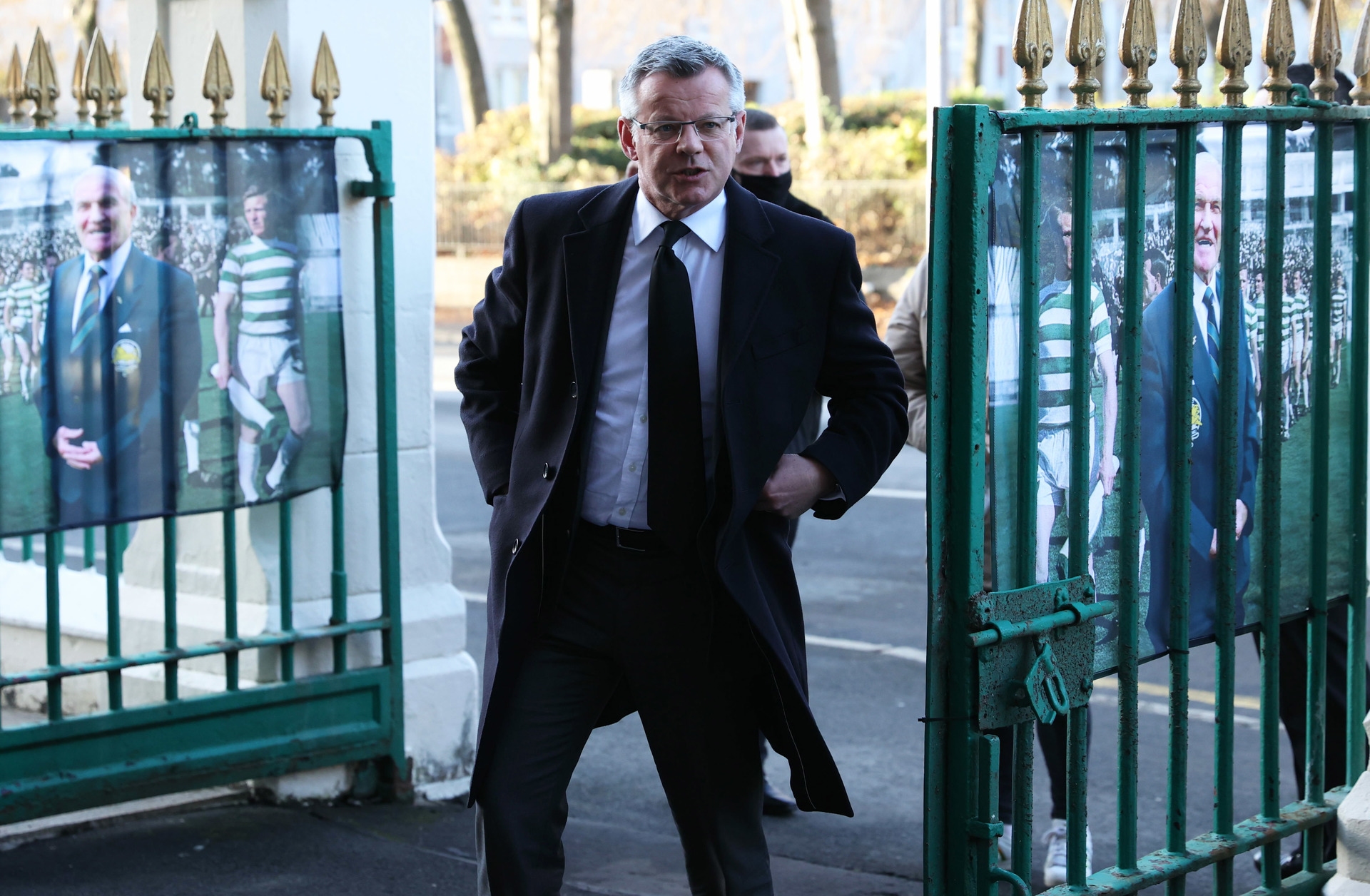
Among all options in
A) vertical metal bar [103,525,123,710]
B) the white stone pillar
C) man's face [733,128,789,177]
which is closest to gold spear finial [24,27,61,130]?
vertical metal bar [103,525,123,710]

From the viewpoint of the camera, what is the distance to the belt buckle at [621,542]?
3.15 metres

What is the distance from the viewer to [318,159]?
4.75 meters

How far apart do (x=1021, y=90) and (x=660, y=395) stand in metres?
0.83

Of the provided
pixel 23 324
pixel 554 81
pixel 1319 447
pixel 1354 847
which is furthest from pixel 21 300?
pixel 554 81

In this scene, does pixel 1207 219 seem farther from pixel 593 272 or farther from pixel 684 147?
pixel 593 272

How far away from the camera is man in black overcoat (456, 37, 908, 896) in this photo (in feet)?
10.2

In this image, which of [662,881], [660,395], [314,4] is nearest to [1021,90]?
[660,395]

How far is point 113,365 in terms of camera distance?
4387mm

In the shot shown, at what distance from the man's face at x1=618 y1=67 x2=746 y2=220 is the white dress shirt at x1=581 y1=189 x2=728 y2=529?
5cm

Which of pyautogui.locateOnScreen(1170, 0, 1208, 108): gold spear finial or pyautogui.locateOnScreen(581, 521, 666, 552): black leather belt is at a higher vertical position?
pyautogui.locateOnScreen(1170, 0, 1208, 108): gold spear finial

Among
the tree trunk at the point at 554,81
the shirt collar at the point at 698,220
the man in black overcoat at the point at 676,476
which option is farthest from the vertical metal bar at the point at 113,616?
the tree trunk at the point at 554,81

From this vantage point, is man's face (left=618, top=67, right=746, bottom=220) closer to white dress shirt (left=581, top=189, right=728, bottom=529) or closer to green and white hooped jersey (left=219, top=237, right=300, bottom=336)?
white dress shirt (left=581, top=189, right=728, bottom=529)

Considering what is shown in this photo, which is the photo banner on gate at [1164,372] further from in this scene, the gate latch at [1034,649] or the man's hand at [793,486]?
the man's hand at [793,486]

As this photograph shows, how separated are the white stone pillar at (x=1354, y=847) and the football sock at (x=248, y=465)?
9.39 feet
